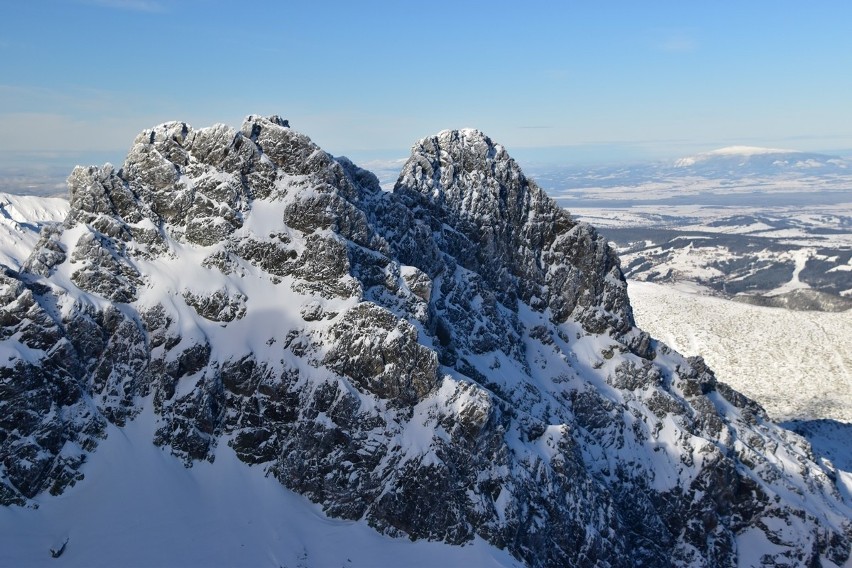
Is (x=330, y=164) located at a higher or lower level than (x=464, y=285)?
higher

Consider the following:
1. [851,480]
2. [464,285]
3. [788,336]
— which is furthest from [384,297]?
[788,336]

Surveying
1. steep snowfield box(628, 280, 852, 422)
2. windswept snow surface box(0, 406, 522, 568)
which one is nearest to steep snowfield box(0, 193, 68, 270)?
windswept snow surface box(0, 406, 522, 568)

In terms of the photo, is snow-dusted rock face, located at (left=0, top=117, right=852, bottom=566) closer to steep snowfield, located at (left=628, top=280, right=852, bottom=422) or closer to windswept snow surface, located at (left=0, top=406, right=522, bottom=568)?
windswept snow surface, located at (left=0, top=406, right=522, bottom=568)

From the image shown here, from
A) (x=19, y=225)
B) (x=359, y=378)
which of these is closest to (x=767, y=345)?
(x=359, y=378)

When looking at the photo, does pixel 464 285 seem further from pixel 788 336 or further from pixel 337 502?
pixel 788 336

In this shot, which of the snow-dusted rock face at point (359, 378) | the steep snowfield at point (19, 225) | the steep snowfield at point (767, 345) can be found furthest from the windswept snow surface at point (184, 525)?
the steep snowfield at point (767, 345)

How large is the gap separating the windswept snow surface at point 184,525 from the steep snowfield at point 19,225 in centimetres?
6625

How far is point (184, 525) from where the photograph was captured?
50500 millimetres

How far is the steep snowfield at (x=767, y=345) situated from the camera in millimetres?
132625

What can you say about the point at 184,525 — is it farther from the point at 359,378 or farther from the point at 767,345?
the point at 767,345

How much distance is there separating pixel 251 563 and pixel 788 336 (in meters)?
154

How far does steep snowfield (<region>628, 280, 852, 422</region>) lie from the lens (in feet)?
435

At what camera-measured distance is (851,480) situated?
278 feet

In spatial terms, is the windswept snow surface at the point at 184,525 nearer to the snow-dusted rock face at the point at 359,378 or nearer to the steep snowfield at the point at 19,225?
the snow-dusted rock face at the point at 359,378
